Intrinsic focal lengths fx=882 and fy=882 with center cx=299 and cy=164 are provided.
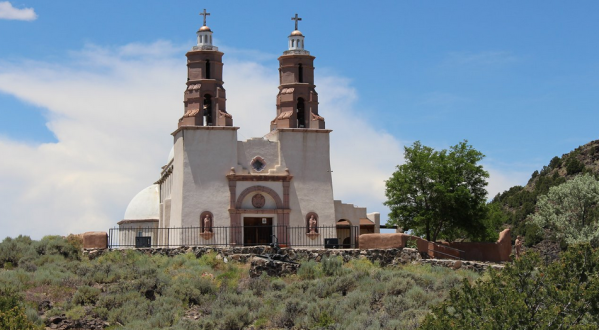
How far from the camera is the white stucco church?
3938 cm

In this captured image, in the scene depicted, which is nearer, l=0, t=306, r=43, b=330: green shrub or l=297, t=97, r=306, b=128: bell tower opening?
l=0, t=306, r=43, b=330: green shrub

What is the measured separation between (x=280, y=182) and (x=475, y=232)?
1121cm

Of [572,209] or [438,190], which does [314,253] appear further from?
[572,209]

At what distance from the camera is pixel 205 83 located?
4084 centimetres

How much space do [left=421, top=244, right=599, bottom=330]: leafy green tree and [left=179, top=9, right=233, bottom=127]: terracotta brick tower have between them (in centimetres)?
2221

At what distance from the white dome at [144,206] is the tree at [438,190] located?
12787 mm

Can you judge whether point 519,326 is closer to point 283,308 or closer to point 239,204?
point 283,308

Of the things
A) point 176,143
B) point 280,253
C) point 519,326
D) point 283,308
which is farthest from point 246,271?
point 519,326

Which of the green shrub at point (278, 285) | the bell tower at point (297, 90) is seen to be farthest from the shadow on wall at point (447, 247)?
the bell tower at point (297, 90)

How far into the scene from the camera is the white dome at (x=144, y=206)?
4791 centimetres

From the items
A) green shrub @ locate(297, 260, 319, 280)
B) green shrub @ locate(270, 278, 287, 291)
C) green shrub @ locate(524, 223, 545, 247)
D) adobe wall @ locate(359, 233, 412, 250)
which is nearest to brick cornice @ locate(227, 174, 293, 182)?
adobe wall @ locate(359, 233, 412, 250)

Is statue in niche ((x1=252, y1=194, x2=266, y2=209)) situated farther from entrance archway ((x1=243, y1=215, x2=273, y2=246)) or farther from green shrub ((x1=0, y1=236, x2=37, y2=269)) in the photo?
green shrub ((x1=0, y1=236, x2=37, y2=269))

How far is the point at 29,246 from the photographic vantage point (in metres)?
33.4

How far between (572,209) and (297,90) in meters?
17.1
